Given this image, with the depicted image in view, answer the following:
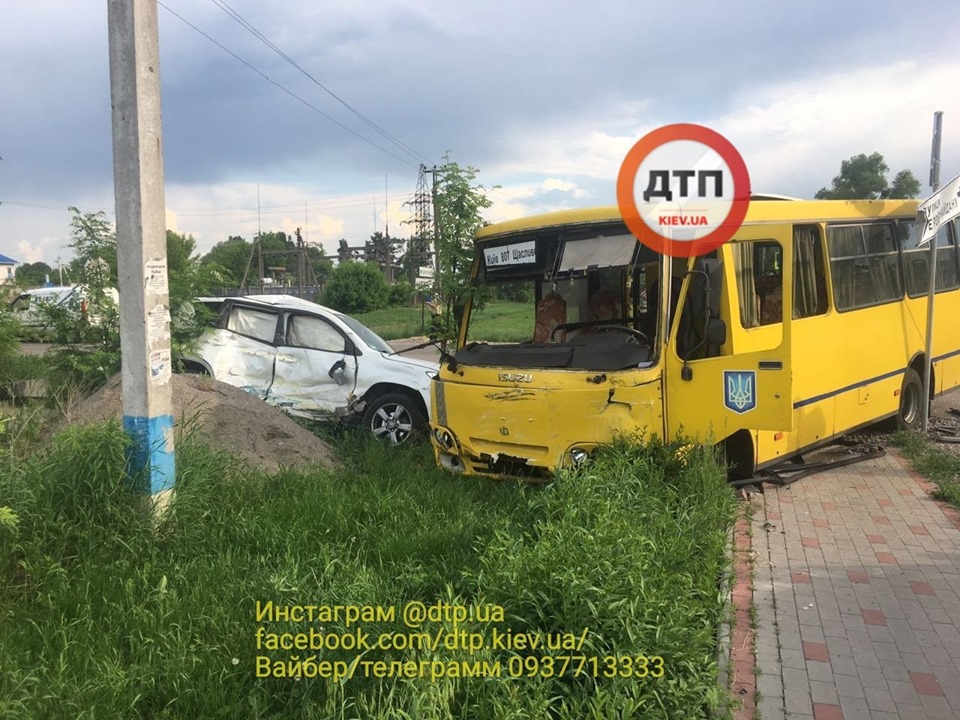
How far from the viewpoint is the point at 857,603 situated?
421 centimetres

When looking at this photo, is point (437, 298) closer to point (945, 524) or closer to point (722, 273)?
point (722, 273)

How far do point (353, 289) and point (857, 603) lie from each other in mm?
41222

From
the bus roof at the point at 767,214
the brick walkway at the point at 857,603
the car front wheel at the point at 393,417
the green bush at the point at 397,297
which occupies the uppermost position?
the green bush at the point at 397,297

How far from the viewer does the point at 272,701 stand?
2.96m

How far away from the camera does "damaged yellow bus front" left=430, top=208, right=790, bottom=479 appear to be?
207 inches

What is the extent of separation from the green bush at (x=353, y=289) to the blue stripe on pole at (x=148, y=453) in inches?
1551

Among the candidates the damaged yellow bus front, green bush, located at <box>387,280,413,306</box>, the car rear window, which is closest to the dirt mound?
the car rear window

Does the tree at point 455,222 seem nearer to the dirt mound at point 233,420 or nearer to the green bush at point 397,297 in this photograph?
the dirt mound at point 233,420

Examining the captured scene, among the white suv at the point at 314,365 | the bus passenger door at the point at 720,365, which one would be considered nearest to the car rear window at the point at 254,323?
the white suv at the point at 314,365

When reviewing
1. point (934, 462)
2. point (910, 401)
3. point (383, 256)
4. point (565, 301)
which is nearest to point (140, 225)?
point (565, 301)

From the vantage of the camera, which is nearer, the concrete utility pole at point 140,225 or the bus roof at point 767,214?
Result: the concrete utility pole at point 140,225

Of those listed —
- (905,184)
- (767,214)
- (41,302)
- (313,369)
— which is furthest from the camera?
(905,184)

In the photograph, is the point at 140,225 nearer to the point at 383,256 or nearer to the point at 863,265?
the point at 863,265

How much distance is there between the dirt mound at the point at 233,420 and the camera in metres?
6.39
